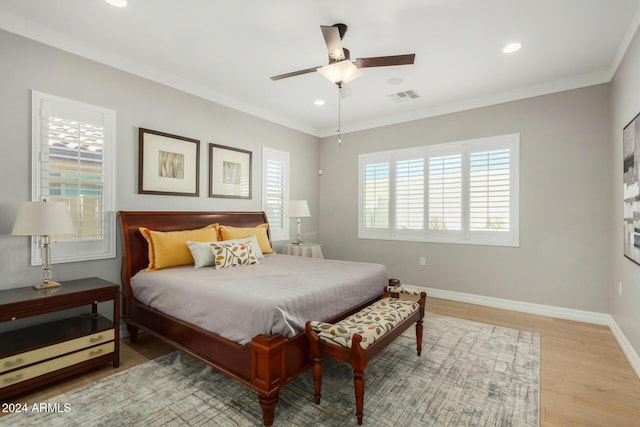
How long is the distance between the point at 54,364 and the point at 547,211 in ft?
16.7

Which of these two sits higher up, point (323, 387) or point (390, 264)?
point (390, 264)

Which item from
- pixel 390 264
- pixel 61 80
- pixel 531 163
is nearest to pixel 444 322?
pixel 390 264

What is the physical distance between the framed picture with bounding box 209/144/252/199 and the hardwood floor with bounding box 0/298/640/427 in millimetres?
1962

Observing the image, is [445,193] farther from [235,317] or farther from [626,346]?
[235,317]

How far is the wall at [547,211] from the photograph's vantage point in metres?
3.55

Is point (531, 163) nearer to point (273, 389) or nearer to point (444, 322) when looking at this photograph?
point (444, 322)

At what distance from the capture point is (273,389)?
185 cm

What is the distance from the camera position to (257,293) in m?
2.20

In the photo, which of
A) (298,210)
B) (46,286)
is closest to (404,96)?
(298,210)

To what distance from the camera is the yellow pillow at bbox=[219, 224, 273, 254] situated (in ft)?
12.5

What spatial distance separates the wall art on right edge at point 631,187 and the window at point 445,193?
120cm

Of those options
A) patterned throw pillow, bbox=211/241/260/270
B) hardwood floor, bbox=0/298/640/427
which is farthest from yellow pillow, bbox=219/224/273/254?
hardwood floor, bbox=0/298/640/427

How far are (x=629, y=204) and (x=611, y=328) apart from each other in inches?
60.3

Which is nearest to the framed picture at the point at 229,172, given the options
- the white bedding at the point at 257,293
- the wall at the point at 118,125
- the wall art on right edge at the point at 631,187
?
the wall at the point at 118,125
